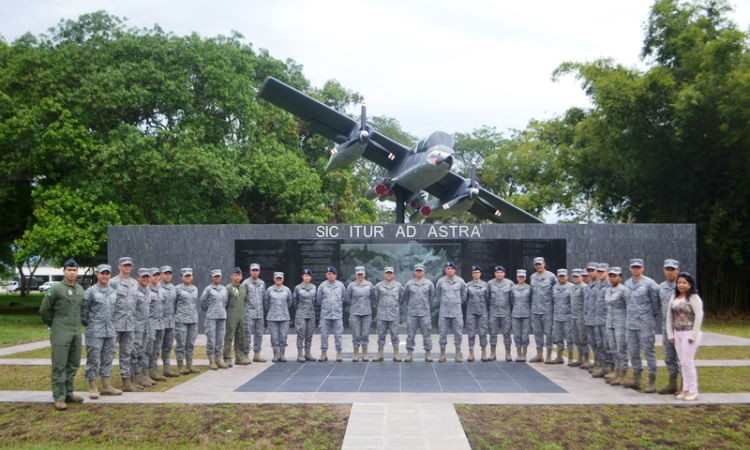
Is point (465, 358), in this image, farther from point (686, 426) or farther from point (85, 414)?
point (85, 414)

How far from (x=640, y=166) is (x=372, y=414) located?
16.8m

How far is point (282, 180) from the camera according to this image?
22203 mm

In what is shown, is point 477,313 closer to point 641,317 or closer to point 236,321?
point 641,317

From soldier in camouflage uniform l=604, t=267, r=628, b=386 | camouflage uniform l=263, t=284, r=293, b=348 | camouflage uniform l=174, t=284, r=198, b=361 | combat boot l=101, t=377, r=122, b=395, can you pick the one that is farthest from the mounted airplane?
combat boot l=101, t=377, r=122, b=395

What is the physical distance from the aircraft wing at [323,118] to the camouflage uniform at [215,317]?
7225 mm

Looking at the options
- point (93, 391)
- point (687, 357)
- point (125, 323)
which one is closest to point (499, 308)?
point (687, 357)

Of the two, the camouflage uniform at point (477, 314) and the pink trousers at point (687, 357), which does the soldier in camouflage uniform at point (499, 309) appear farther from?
the pink trousers at point (687, 357)

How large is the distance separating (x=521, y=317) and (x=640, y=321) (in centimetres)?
252

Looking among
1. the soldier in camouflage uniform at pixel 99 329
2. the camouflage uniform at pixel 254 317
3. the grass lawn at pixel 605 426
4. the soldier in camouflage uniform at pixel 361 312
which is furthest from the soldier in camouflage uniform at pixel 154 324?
the grass lawn at pixel 605 426

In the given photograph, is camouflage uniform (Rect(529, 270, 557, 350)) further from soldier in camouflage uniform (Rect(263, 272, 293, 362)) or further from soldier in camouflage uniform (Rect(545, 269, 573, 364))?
soldier in camouflage uniform (Rect(263, 272, 293, 362))

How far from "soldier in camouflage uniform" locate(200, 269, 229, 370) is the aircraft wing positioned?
7179 millimetres

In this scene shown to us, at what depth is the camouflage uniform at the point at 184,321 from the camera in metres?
8.67

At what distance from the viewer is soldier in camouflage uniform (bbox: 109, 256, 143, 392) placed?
7.45 meters

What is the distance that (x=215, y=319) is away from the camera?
29.9ft
